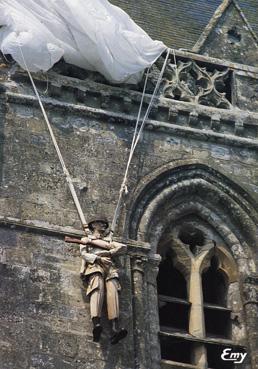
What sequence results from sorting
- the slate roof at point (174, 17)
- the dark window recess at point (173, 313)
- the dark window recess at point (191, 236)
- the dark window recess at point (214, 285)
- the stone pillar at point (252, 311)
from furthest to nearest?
A: the slate roof at point (174, 17)
the dark window recess at point (191, 236)
the dark window recess at point (214, 285)
the dark window recess at point (173, 313)
the stone pillar at point (252, 311)

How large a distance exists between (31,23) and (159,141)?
6.39 ft

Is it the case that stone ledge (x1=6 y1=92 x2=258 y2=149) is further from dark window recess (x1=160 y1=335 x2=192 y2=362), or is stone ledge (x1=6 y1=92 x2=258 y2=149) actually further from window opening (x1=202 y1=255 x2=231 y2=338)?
dark window recess (x1=160 y1=335 x2=192 y2=362)

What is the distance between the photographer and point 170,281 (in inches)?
533

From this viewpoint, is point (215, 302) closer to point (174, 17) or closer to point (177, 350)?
point (177, 350)

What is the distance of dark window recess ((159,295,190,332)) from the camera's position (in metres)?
13.0

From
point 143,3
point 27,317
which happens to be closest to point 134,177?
point 27,317

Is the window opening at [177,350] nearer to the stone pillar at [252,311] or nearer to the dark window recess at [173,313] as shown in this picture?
the dark window recess at [173,313]

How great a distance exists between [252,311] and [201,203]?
1.51 meters

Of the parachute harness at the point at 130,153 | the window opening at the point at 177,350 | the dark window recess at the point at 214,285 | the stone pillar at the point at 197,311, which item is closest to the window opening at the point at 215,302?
the dark window recess at the point at 214,285

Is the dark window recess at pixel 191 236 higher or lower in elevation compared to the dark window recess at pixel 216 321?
higher

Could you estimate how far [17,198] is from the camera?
42.4ft

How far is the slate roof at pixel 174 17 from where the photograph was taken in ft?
55.1

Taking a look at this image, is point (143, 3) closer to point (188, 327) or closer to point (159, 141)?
point (159, 141)

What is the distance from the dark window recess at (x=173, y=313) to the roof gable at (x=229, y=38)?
3780mm
